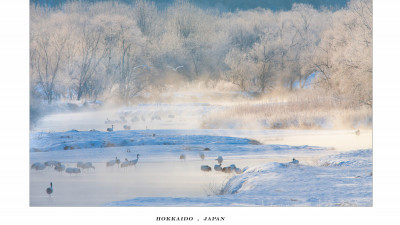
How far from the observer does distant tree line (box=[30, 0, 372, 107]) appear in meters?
6.85

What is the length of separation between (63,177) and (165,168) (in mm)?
1182

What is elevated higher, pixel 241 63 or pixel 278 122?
pixel 241 63

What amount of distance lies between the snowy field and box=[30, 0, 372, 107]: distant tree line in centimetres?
58

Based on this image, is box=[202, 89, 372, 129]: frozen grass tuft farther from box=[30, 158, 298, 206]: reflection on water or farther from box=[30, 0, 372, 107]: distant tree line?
box=[30, 158, 298, 206]: reflection on water

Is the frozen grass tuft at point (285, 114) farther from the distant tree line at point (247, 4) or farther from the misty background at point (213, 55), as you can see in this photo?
the distant tree line at point (247, 4)

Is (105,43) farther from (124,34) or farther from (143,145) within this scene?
(143,145)

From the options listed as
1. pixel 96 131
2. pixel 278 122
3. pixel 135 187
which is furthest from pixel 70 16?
pixel 278 122

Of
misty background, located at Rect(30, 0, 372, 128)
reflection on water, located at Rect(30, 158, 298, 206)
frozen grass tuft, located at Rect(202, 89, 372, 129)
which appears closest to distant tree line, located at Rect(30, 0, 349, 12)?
misty background, located at Rect(30, 0, 372, 128)

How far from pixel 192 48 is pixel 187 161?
2227 mm

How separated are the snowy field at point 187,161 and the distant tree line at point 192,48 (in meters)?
0.58

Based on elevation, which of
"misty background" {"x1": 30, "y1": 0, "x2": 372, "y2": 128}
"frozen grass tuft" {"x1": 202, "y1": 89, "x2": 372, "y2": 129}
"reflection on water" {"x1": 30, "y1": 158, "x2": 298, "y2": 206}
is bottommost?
"reflection on water" {"x1": 30, "y1": 158, "x2": 298, "y2": 206}

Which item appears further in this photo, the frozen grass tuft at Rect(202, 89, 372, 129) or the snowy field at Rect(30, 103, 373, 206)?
the frozen grass tuft at Rect(202, 89, 372, 129)

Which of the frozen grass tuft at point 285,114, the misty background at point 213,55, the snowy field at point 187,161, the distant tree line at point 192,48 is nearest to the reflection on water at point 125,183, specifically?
the snowy field at point 187,161
